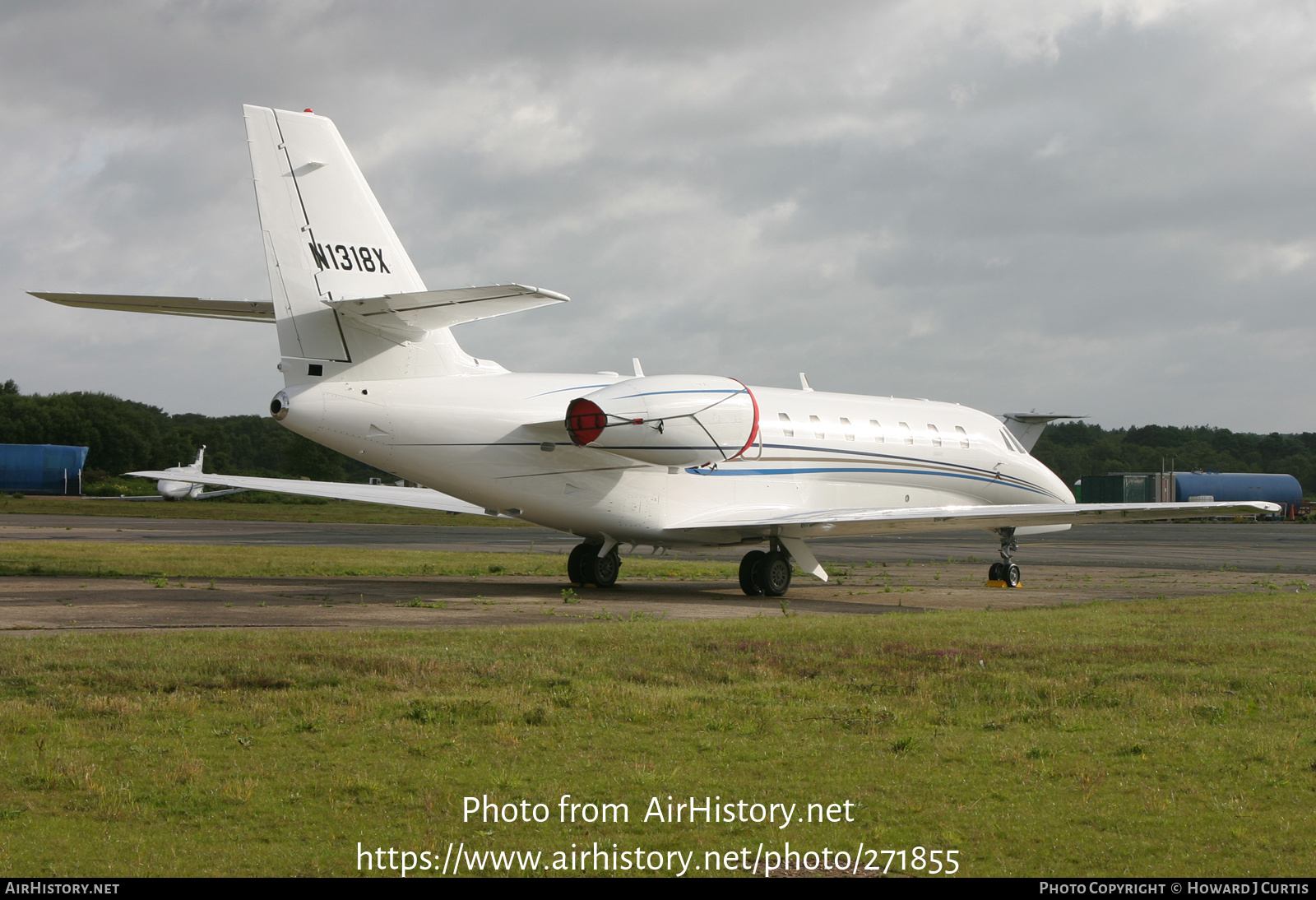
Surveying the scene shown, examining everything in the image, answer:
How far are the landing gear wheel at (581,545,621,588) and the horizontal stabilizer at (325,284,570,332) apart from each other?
19.4 ft

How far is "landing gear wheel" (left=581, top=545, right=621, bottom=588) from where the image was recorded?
2112cm

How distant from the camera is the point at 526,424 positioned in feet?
60.7

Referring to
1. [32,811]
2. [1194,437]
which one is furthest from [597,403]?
[1194,437]

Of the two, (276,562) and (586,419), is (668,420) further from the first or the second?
(276,562)

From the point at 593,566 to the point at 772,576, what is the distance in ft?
11.1

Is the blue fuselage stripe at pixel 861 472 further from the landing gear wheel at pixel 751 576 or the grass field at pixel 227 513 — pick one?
the grass field at pixel 227 513

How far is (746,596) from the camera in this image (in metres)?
20.5

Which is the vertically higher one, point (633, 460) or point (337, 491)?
point (633, 460)

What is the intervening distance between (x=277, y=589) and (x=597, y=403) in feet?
19.9

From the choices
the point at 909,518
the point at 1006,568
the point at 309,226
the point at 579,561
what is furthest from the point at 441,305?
the point at 1006,568

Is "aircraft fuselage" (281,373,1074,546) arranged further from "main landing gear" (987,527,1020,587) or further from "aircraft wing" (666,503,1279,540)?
"main landing gear" (987,527,1020,587)

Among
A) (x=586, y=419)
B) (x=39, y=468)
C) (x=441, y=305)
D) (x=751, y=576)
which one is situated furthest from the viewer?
(x=39, y=468)

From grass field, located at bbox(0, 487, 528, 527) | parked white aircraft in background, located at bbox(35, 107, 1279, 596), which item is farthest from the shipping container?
parked white aircraft in background, located at bbox(35, 107, 1279, 596)
